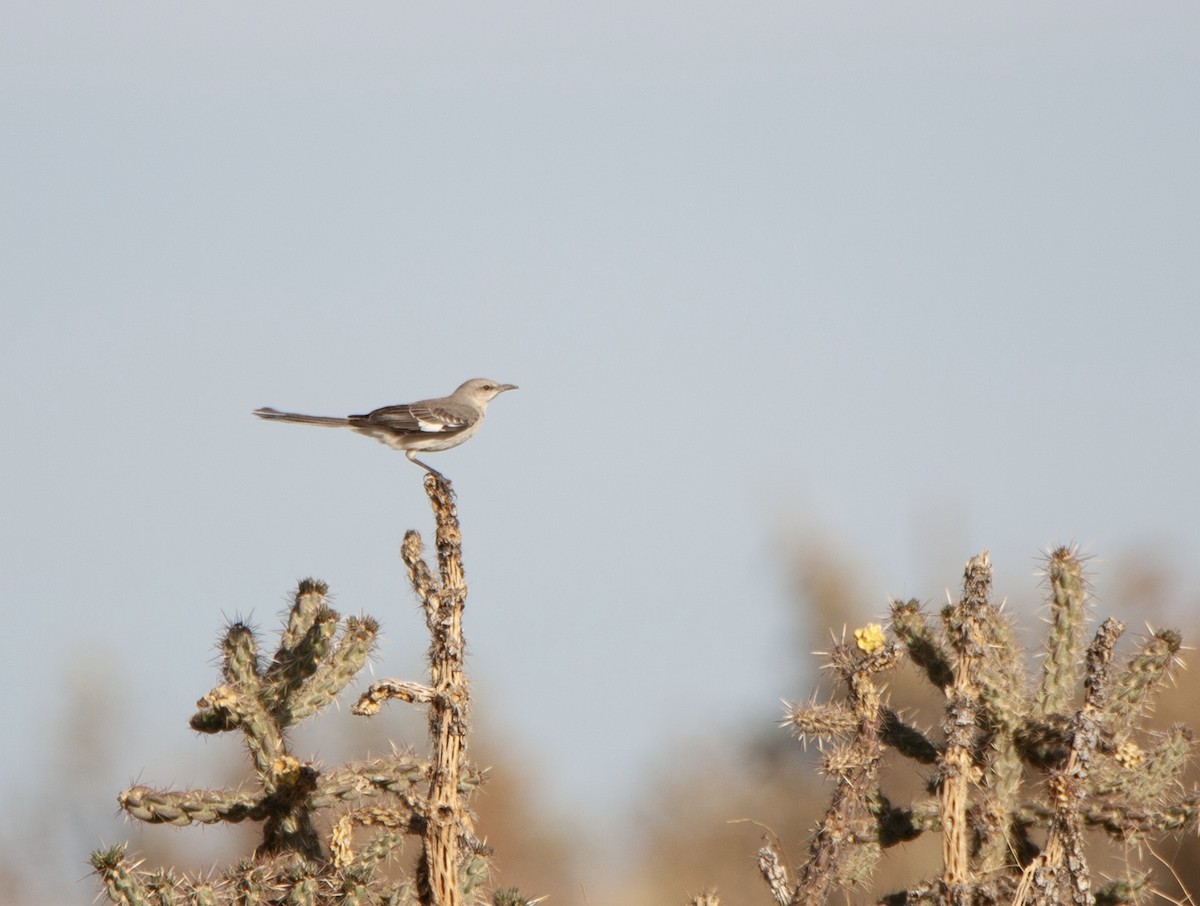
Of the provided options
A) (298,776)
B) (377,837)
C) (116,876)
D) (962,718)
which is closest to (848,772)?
(962,718)

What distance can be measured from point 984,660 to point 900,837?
4.05 ft

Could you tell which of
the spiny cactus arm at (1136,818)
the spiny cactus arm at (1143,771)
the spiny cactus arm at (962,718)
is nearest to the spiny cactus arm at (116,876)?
the spiny cactus arm at (962,718)

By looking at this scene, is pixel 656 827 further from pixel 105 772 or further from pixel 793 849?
pixel 105 772

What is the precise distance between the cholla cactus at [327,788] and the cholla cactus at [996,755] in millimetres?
1606

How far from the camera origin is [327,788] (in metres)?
6.66

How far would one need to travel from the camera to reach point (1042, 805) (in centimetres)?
728

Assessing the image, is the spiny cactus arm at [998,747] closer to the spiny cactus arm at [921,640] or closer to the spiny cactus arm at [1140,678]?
the spiny cactus arm at [921,640]

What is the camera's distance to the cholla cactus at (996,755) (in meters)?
6.27

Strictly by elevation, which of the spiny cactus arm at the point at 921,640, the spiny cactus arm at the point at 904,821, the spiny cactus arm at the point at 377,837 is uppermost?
the spiny cactus arm at the point at 921,640

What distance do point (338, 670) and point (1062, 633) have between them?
3.51m

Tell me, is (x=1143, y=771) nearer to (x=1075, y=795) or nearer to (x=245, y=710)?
(x=1075, y=795)

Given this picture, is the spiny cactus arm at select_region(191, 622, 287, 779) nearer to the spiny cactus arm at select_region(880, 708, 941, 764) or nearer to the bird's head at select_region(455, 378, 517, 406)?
the spiny cactus arm at select_region(880, 708, 941, 764)

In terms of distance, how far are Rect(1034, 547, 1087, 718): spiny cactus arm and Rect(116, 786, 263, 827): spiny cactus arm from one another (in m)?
3.85

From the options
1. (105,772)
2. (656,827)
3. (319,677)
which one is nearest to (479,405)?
(319,677)
